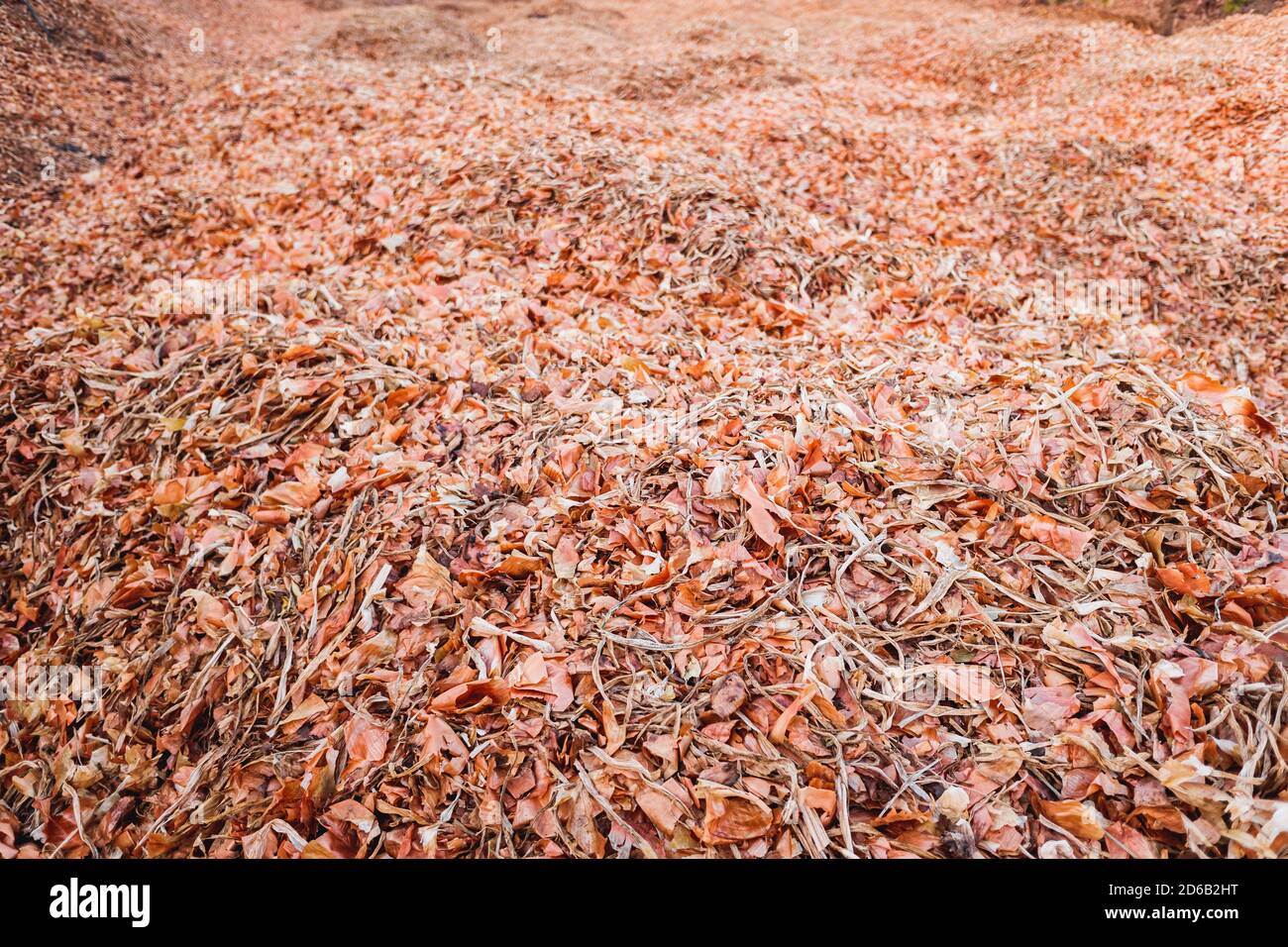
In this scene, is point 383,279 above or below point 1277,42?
below

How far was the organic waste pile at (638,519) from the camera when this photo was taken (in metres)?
1.87

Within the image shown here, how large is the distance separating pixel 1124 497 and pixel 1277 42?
635cm

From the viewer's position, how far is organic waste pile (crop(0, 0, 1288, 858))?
1866 mm

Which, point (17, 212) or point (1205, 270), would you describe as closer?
point (1205, 270)

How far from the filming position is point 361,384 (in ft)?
10.3

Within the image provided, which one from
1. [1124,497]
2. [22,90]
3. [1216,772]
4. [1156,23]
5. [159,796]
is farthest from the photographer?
[1156,23]

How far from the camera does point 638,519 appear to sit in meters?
2.48

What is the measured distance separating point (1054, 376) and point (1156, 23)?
944 cm

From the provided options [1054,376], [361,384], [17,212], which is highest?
[17,212]

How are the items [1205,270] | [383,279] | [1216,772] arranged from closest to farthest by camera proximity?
[1216,772]
[383,279]
[1205,270]

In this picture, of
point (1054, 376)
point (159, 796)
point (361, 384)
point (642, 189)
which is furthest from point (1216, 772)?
point (642, 189)

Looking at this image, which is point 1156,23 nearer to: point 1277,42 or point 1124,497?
point 1277,42

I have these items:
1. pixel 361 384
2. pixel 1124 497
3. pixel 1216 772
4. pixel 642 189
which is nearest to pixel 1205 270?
pixel 1124 497

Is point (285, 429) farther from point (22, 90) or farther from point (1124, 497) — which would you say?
point (22, 90)
